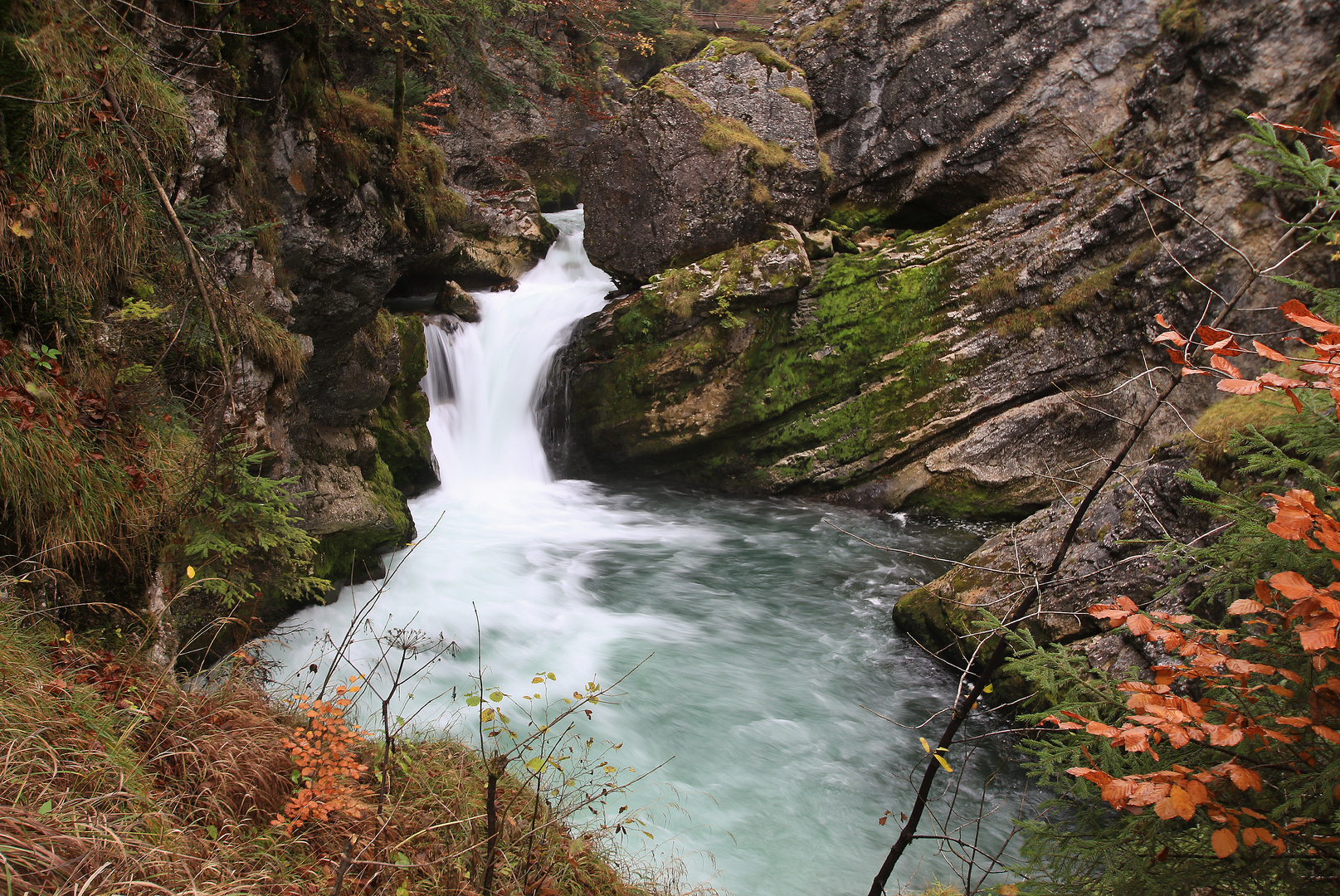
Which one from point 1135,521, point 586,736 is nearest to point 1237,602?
point 1135,521

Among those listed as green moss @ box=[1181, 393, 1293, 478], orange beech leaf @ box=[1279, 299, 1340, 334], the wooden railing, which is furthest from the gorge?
the wooden railing

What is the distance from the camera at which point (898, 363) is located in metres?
10.3

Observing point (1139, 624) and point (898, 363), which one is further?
point (898, 363)

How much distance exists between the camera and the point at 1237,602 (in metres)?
1.85

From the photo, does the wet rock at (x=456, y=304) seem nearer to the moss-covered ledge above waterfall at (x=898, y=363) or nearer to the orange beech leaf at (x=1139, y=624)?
the moss-covered ledge above waterfall at (x=898, y=363)

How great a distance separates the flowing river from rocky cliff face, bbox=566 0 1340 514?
3.10 feet

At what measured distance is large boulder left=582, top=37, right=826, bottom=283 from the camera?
408 inches

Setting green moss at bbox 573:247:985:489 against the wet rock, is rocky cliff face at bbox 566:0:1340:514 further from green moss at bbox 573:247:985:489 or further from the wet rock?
the wet rock

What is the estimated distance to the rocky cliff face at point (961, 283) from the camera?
870cm

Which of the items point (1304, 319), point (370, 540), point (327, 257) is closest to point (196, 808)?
point (1304, 319)

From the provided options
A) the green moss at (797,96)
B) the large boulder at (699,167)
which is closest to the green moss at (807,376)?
the large boulder at (699,167)

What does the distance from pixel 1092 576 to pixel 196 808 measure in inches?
181

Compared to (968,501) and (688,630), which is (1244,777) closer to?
(688,630)

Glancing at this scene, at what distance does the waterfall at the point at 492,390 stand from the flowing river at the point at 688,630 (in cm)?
3
